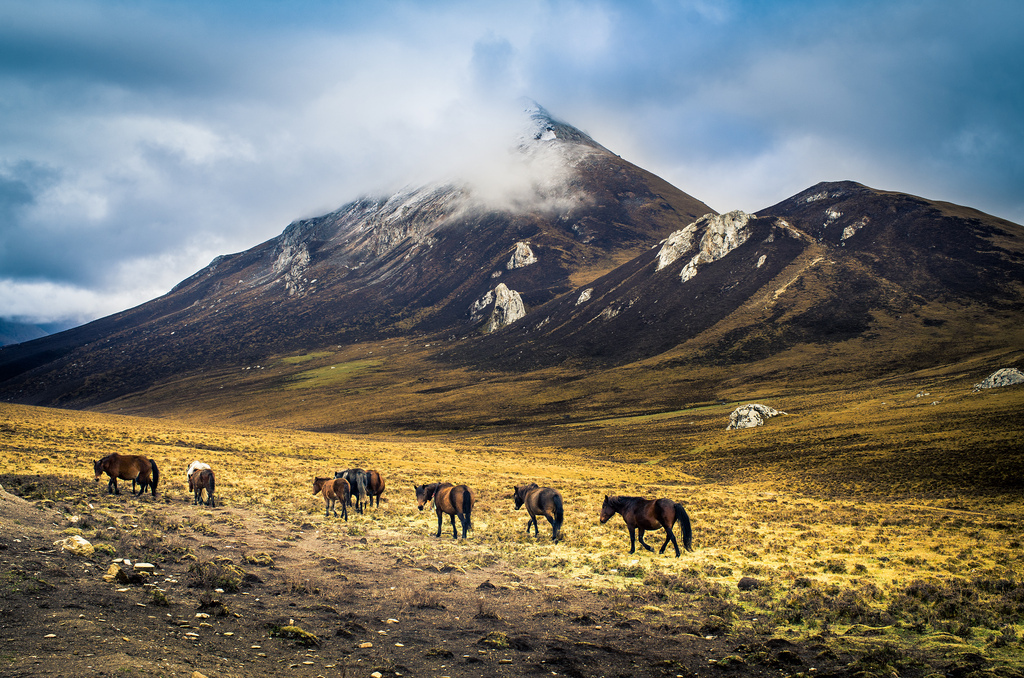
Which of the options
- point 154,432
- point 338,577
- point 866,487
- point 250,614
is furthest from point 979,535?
point 154,432

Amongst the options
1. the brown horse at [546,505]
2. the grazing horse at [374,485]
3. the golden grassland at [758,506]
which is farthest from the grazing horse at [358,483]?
the brown horse at [546,505]

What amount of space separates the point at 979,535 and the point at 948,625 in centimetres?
1436

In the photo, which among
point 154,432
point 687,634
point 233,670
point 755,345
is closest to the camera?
point 233,670

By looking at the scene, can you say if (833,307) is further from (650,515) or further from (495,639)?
(495,639)

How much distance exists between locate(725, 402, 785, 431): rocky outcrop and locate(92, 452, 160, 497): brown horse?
2810 inches

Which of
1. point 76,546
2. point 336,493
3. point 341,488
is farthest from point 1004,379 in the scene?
point 76,546

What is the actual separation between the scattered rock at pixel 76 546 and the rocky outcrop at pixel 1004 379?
89.7 meters

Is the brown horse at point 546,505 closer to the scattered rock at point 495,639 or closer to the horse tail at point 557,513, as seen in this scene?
the horse tail at point 557,513

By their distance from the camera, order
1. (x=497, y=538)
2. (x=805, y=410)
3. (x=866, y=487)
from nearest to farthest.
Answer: (x=497, y=538) → (x=866, y=487) → (x=805, y=410)

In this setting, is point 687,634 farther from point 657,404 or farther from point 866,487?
point 657,404

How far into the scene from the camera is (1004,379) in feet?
218

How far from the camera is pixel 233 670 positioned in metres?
7.39

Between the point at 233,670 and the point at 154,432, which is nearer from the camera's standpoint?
the point at 233,670

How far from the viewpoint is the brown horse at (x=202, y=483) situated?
21.1 metres
